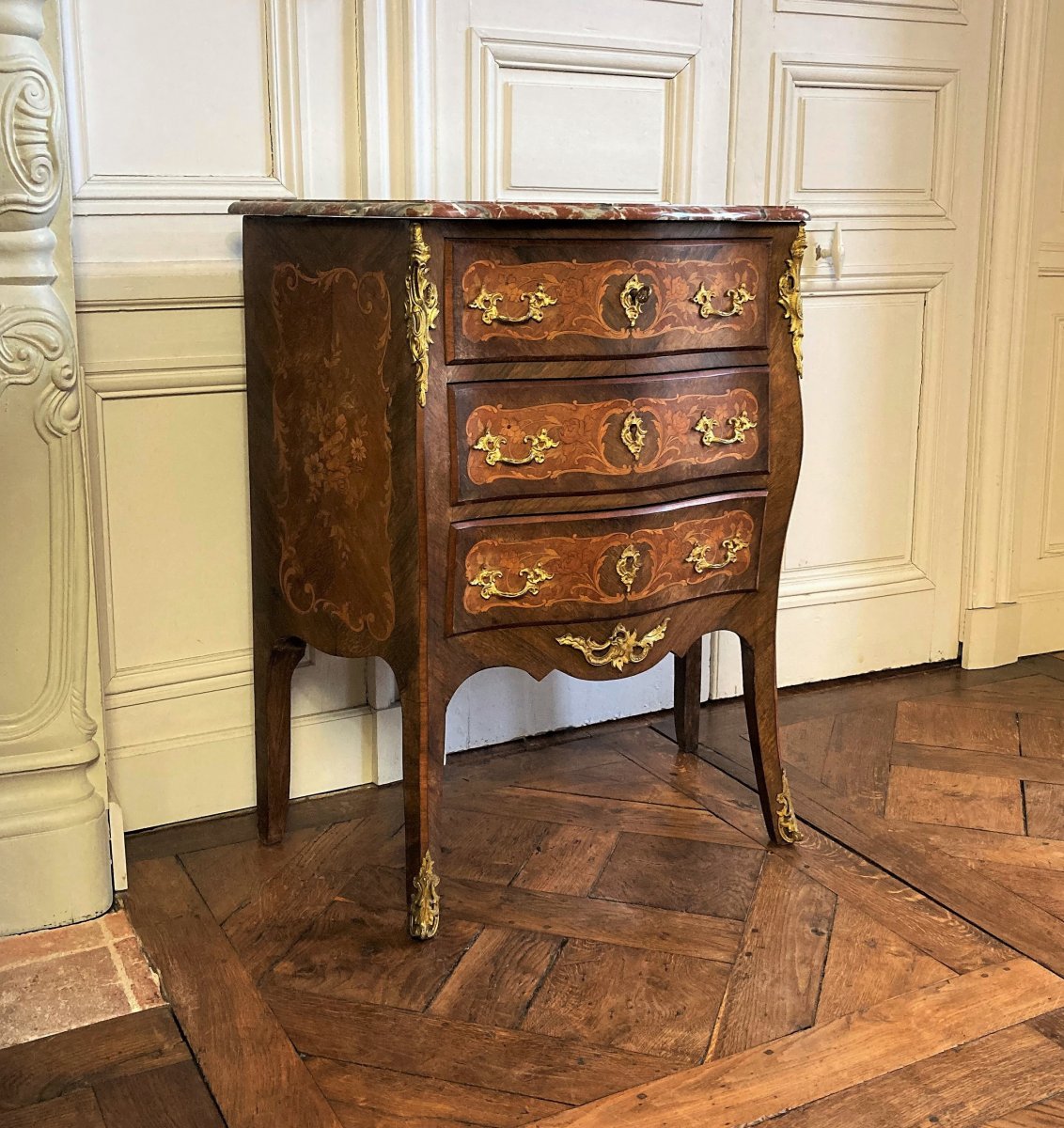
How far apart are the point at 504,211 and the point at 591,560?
19.2 inches

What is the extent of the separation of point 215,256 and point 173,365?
0.18 meters

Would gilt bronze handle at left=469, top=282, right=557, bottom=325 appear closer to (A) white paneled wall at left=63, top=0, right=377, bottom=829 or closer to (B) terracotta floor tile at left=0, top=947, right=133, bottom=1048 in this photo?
(A) white paneled wall at left=63, top=0, right=377, bottom=829

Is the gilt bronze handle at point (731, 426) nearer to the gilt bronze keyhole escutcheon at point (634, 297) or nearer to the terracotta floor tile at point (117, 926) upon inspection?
the gilt bronze keyhole escutcheon at point (634, 297)

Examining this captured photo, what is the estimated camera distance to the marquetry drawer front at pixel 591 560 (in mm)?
1751

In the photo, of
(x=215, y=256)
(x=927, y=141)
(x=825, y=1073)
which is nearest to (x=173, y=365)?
(x=215, y=256)

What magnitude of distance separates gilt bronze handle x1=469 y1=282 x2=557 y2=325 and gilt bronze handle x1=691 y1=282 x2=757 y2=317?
9.2 inches

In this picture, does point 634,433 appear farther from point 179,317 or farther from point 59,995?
point 59,995

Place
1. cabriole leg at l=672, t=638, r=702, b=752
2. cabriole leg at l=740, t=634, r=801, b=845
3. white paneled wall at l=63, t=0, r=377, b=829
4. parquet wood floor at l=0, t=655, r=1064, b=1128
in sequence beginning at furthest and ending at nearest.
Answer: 1. cabriole leg at l=672, t=638, r=702, b=752
2. cabriole leg at l=740, t=634, r=801, b=845
3. white paneled wall at l=63, t=0, r=377, b=829
4. parquet wood floor at l=0, t=655, r=1064, b=1128

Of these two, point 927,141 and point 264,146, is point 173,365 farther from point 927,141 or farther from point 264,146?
point 927,141

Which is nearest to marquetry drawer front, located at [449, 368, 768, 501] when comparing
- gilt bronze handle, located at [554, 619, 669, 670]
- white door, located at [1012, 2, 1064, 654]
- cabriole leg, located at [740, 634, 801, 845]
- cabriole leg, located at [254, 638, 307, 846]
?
gilt bronze handle, located at [554, 619, 669, 670]

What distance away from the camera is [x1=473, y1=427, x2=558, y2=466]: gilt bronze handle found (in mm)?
1712

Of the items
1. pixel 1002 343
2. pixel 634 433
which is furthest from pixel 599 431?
pixel 1002 343

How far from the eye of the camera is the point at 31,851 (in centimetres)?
184

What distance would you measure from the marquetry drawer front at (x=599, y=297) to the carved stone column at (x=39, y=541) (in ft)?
1.78
